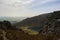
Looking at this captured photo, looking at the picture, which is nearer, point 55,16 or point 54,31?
point 54,31

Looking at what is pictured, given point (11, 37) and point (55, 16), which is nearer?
point (11, 37)

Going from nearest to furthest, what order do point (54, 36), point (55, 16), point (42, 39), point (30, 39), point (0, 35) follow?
point (0, 35), point (54, 36), point (42, 39), point (30, 39), point (55, 16)

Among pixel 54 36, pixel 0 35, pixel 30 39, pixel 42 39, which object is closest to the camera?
pixel 0 35

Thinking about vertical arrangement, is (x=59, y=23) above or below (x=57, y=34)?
above

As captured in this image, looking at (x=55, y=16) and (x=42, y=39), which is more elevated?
(x=55, y=16)

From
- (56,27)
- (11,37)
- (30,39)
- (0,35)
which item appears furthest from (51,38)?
(0,35)

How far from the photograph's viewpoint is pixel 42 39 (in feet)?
57.2

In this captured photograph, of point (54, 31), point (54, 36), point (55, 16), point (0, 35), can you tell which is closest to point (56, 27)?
point (54, 31)

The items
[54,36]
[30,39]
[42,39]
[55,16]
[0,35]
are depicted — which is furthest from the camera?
[55,16]

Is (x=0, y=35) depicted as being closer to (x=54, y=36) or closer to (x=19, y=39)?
(x=19, y=39)

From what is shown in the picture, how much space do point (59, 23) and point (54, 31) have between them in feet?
3.69

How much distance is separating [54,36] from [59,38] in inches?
30.3

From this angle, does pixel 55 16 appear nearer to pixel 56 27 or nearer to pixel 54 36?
pixel 56 27

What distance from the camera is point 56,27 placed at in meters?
17.9
